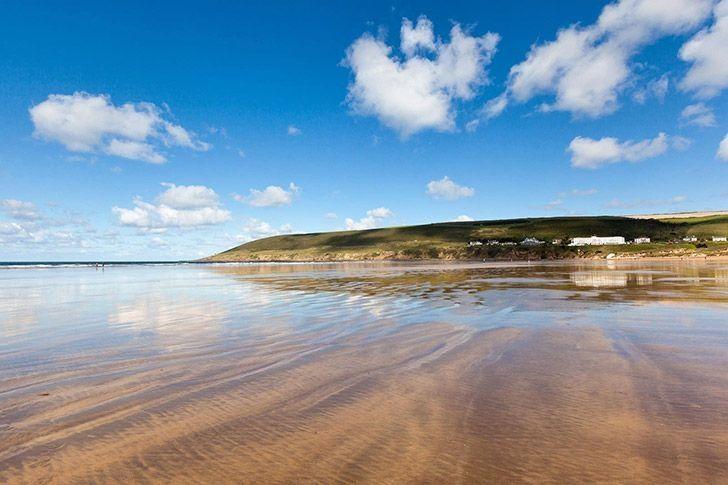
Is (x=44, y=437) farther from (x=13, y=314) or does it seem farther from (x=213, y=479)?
Result: (x=13, y=314)

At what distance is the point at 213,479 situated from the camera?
176 inches

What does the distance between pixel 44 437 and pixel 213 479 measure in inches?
115

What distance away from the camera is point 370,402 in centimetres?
677

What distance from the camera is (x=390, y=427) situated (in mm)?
5711

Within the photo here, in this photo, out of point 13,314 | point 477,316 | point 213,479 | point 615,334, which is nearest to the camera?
point 213,479

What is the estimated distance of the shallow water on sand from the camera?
469 cm

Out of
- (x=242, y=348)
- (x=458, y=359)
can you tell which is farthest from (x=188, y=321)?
(x=458, y=359)

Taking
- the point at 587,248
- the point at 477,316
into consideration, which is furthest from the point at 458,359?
the point at 587,248

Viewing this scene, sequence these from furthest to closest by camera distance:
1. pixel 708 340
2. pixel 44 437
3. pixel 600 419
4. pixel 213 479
Answer: pixel 708 340 < pixel 600 419 < pixel 44 437 < pixel 213 479

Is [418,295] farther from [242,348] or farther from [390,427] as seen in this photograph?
[390,427]

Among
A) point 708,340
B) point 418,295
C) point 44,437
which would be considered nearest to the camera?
point 44,437

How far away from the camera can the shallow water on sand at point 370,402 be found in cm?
469

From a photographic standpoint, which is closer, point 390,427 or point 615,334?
point 390,427

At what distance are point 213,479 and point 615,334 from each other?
11738mm
